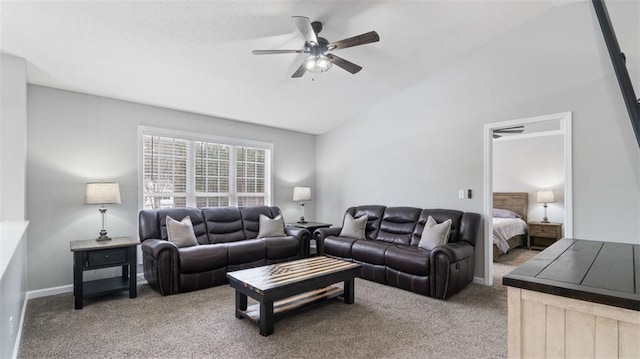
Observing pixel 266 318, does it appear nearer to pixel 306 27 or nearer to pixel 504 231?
pixel 306 27

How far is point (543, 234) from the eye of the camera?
6.47 metres

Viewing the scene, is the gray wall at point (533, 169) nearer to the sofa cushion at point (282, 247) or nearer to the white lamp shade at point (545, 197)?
the white lamp shade at point (545, 197)

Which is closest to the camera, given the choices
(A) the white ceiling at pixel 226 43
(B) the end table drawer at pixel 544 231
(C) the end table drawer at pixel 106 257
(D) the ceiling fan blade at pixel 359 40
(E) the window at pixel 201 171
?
(D) the ceiling fan blade at pixel 359 40

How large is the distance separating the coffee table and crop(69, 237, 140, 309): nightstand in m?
1.37

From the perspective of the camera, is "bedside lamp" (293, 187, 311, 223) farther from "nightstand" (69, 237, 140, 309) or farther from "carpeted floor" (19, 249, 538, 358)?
"nightstand" (69, 237, 140, 309)

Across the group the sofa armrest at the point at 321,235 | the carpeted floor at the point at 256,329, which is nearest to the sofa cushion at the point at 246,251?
the carpeted floor at the point at 256,329

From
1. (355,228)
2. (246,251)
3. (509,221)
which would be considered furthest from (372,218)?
(509,221)

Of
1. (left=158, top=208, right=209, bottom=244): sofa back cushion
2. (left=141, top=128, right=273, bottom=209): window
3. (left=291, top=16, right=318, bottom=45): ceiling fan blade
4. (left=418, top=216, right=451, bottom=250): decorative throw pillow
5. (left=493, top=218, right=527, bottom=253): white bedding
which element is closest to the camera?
(left=291, top=16, right=318, bottom=45): ceiling fan blade

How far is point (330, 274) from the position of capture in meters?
3.19

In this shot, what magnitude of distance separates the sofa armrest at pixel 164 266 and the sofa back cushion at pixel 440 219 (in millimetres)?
3137

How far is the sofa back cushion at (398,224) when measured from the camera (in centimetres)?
466

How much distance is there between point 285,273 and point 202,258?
1.31 metres

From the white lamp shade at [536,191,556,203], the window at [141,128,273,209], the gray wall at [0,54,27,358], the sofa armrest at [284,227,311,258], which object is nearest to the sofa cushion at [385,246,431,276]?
the sofa armrest at [284,227,311,258]

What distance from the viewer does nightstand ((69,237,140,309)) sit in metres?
3.31
